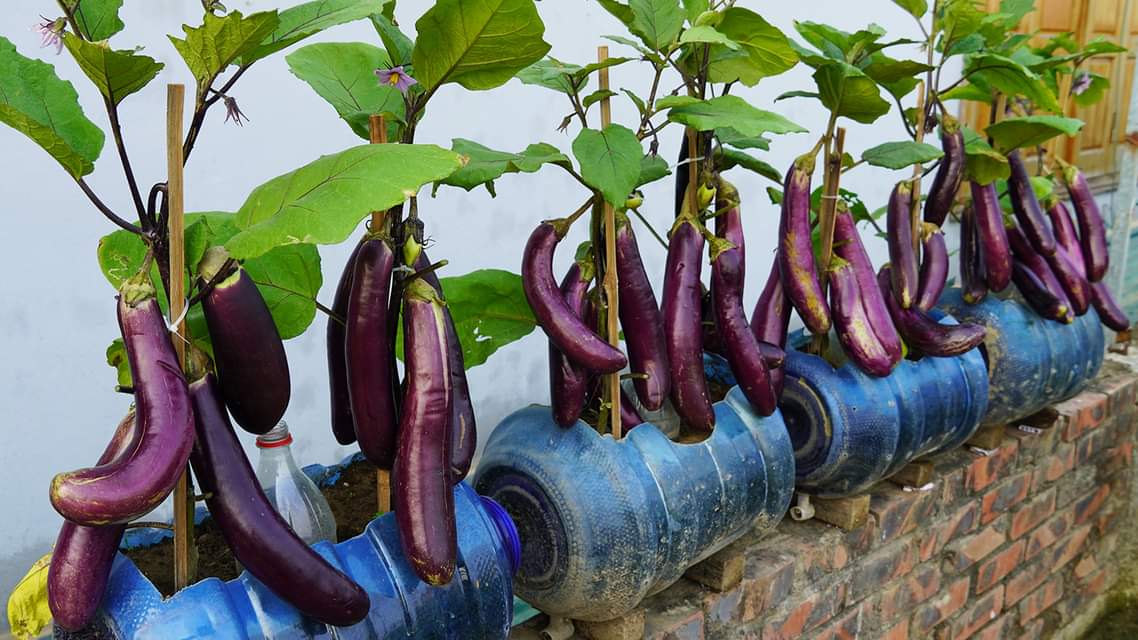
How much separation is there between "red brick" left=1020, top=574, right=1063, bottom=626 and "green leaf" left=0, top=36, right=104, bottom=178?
1.81 metres

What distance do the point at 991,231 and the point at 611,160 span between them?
2.80ft

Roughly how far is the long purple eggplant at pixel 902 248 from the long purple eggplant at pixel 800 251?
0.66 ft

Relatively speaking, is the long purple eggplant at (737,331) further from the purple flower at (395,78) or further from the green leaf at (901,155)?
the purple flower at (395,78)

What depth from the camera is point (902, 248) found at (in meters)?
1.28

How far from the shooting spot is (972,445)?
1574mm

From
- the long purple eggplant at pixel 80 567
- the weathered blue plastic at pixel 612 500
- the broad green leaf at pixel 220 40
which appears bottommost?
the weathered blue plastic at pixel 612 500

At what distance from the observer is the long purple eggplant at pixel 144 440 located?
1.76 feet

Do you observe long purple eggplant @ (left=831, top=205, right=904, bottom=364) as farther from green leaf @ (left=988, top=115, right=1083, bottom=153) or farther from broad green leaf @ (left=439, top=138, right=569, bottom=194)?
broad green leaf @ (left=439, top=138, right=569, bottom=194)

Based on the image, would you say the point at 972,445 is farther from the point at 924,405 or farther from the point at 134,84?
the point at 134,84

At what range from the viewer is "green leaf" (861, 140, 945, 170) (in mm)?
1133

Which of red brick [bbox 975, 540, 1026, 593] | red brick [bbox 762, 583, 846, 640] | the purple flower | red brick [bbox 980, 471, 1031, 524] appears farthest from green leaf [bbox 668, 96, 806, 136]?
red brick [bbox 975, 540, 1026, 593]

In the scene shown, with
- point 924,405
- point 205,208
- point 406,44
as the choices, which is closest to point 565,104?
point 205,208

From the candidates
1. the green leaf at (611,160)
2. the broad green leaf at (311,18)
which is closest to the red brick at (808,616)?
the green leaf at (611,160)

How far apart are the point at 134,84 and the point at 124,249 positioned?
138 millimetres
